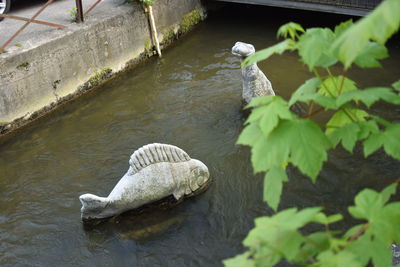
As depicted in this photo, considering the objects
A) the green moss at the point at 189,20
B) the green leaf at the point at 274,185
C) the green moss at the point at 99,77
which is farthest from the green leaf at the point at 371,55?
the green moss at the point at 189,20

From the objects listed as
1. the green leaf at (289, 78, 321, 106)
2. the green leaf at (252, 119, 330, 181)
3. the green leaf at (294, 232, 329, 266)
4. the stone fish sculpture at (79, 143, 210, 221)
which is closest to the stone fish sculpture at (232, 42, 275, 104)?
the stone fish sculpture at (79, 143, 210, 221)

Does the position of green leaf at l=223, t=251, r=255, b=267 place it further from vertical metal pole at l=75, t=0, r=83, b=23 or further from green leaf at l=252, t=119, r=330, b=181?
vertical metal pole at l=75, t=0, r=83, b=23

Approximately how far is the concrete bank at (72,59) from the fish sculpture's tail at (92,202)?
312 cm

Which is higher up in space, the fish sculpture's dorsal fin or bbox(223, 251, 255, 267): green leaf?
bbox(223, 251, 255, 267): green leaf

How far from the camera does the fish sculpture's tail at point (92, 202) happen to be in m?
5.59

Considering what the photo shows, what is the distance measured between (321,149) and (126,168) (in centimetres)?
536

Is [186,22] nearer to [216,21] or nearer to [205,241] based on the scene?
[216,21]

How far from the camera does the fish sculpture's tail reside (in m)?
5.59

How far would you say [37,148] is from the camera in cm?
766

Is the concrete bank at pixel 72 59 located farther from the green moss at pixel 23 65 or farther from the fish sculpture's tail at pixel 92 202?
the fish sculpture's tail at pixel 92 202

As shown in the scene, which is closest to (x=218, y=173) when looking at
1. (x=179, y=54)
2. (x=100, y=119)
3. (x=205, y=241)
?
(x=205, y=241)

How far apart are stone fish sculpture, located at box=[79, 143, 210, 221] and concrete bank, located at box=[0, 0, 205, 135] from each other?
321cm

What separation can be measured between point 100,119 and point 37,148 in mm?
1239

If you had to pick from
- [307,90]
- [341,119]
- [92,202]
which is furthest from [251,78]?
[307,90]
